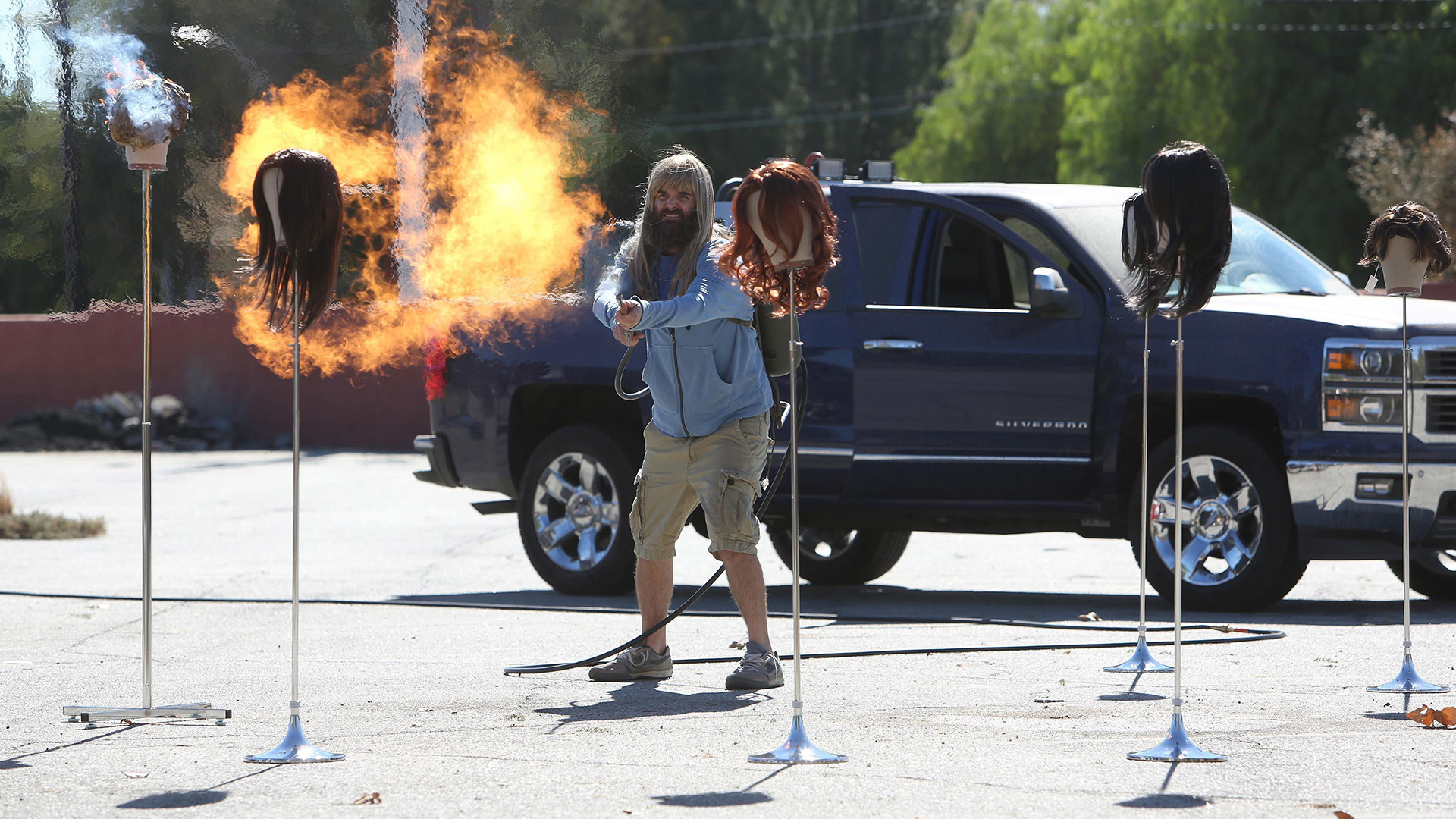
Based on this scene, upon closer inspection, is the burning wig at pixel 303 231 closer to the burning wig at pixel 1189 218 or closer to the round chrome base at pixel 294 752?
the round chrome base at pixel 294 752

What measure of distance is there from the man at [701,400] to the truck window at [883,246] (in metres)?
2.84

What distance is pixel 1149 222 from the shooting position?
623 cm

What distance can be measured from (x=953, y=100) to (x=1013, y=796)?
50.3 meters

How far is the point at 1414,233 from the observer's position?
24.8 feet

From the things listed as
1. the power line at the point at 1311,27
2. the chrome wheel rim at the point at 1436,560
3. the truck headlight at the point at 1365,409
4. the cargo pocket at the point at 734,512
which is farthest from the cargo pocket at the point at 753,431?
the power line at the point at 1311,27

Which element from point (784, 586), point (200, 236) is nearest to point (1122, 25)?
point (784, 586)

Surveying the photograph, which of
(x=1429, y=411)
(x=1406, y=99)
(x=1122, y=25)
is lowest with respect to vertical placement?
(x=1429, y=411)

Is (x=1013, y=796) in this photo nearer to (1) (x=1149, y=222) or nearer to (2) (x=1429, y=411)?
(1) (x=1149, y=222)

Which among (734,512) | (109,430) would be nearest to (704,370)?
(734,512)

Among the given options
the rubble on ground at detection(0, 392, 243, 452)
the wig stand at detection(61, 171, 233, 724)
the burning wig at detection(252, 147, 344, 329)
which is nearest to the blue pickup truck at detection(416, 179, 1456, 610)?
the burning wig at detection(252, 147, 344, 329)

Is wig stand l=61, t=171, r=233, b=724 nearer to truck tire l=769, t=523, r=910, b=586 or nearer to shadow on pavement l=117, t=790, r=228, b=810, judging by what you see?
shadow on pavement l=117, t=790, r=228, b=810

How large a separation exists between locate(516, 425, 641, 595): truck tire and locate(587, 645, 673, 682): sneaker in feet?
9.39

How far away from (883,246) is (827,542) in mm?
2055

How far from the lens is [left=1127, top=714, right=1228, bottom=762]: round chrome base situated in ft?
18.7
